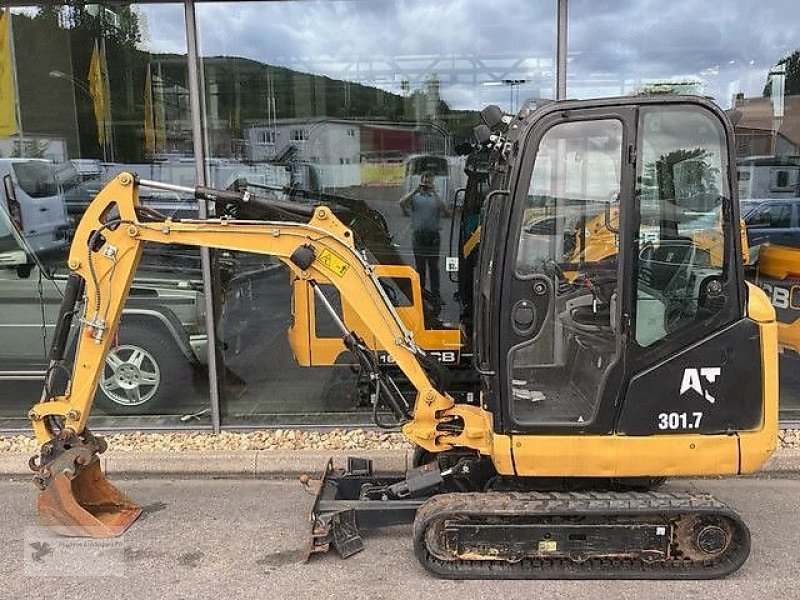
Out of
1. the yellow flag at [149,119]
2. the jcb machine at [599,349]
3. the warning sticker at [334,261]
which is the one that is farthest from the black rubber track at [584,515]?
the yellow flag at [149,119]

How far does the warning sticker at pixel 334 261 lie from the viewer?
12.6 feet

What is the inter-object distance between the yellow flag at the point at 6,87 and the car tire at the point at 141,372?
2179 mm

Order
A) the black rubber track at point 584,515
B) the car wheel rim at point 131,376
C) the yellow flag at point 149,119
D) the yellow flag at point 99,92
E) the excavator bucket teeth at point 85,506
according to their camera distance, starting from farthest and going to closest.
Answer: the yellow flag at point 99,92, the yellow flag at point 149,119, the car wheel rim at point 131,376, the excavator bucket teeth at point 85,506, the black rubber track at point 584,515

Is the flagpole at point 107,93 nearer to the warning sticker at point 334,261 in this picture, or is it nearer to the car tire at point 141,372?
the car tire at point 141,372

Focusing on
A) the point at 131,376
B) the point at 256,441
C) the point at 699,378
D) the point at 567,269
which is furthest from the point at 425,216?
the point at 699,378

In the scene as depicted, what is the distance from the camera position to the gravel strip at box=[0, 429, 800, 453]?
18.2ft

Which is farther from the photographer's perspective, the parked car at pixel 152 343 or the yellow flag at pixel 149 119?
the yellow flag at pixel 149 119

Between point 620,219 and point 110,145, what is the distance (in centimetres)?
505

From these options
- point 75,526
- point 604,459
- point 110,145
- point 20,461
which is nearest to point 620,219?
point 604,459

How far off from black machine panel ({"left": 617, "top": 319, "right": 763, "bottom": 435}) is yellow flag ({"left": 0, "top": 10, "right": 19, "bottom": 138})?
5.89 metres

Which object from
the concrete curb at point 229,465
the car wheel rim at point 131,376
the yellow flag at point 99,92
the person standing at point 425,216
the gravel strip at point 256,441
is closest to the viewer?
the concrete curb at point 229,465

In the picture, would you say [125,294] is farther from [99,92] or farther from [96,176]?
[99,92]

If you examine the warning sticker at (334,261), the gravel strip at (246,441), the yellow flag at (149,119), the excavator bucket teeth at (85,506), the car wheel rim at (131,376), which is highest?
the yellow flag at (149,119)

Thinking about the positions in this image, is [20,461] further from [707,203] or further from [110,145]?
[707,203]
